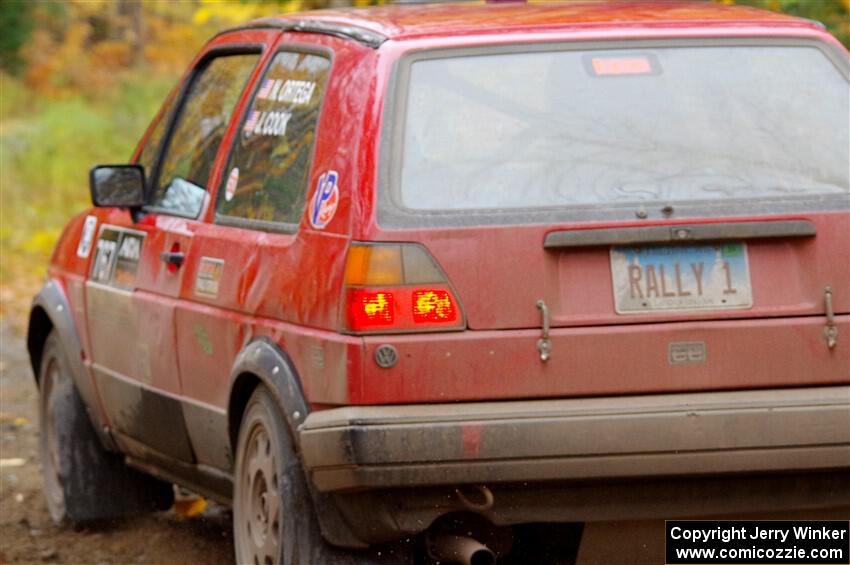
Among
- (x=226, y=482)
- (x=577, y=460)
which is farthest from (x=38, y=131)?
(x=577, y=460)

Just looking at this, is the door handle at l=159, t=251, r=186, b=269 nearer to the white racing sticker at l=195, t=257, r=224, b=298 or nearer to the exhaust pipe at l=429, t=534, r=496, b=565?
the white racing sticker at l=195, t=257, r=224, b=298

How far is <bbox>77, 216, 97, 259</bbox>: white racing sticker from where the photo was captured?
732 cm

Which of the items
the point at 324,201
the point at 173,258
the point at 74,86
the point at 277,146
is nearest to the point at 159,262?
the point at 173,258

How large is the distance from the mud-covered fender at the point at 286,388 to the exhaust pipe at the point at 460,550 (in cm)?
23

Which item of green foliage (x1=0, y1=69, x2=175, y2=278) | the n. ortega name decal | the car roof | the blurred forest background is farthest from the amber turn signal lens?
green foliage (x1=0, y1=69, x2=175, y2=278)

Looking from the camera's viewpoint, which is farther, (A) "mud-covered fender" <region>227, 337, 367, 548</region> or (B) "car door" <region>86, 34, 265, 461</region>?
(B) "car door" <region>86, 34, 265, 461</region>

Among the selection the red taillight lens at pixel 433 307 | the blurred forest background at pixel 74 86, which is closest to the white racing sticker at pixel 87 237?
the red taillight lens at pixel 433 307

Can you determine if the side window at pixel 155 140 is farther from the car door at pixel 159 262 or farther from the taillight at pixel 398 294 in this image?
the taillight at pixel 398 294

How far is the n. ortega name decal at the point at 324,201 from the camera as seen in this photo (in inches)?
197

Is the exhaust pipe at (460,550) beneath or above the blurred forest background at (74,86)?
beneath

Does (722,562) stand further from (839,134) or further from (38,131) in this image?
(38,131)

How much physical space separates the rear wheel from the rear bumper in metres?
0.36

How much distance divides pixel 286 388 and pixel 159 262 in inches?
60.4

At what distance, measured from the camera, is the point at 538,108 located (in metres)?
4.96
